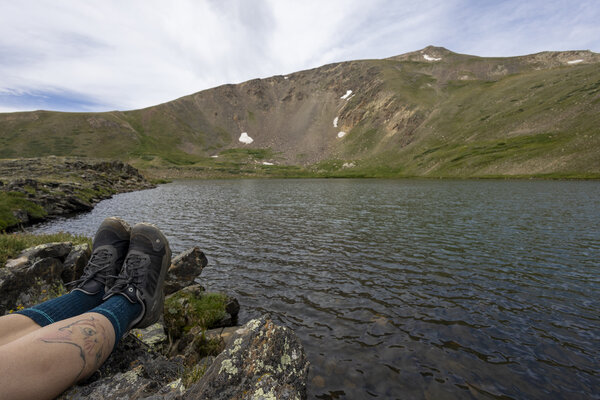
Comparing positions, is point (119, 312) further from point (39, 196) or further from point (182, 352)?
point (39, 196)

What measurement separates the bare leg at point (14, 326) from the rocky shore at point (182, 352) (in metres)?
→ 1.16

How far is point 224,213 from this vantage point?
35.1 metres

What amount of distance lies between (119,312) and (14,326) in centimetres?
130

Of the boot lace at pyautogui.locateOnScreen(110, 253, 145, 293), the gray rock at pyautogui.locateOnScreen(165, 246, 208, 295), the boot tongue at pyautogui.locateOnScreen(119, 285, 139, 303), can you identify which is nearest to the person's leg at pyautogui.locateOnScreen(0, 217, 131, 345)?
the boot lace at pyautogui.locateOnScreen(110, 253, 145, 293)

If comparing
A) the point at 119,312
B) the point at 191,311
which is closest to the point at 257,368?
the point at 119,312

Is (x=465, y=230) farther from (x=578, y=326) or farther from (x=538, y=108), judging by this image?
(x=538, y=108)

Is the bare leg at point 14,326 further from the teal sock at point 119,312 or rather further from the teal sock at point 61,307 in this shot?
the teal sock at point 119,312

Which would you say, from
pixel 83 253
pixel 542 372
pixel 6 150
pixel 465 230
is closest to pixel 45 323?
pixel 83 253

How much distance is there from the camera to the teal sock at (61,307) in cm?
421

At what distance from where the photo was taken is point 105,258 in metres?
6.46

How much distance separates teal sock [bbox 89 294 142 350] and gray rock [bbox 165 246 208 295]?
698 cm

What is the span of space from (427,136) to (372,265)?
154 meters

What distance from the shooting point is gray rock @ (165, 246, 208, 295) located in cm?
1208

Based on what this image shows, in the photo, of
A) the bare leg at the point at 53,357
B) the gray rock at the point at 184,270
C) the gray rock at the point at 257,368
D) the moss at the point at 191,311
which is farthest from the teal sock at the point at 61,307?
the gray rock at the point at 184,270
